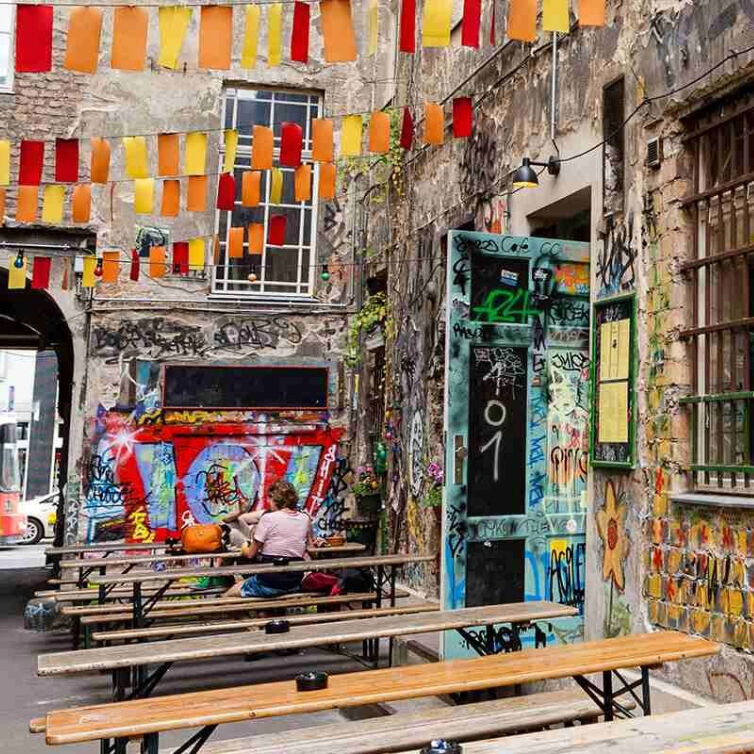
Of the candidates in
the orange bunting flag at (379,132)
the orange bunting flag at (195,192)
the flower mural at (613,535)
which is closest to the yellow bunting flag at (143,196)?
the orange bunting flag at (195,192)

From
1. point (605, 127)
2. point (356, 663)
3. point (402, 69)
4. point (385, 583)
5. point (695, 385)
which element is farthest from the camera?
point (402, 69)

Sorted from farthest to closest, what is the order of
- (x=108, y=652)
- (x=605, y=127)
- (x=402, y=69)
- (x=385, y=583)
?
(x=402, y=69) → (x=385, y=583) → (x=605, y=127) → (x=108, y=652)

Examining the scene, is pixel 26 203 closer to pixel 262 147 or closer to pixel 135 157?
pixel 135 157

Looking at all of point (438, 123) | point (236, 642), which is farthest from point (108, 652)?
point (438, 123)

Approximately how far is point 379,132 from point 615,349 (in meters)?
2.97

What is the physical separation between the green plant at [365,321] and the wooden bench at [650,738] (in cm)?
789

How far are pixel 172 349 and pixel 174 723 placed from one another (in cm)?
841

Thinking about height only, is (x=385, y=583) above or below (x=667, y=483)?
below

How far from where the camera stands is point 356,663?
7.59 meters

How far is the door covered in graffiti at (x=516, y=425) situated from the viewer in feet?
20.0

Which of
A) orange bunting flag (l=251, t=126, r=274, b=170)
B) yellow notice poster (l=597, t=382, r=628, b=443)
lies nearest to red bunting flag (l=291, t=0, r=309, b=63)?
orange bunting flag (l=251, t=126, r=274, b=170)

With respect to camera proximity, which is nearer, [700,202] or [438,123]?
[700,202]

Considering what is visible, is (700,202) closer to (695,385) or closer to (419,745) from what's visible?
(695,385)

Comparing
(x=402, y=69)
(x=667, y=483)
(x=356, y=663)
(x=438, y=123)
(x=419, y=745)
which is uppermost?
(x=402, y=69)
